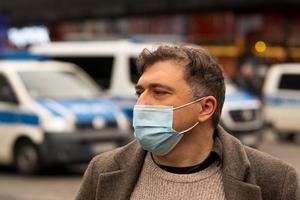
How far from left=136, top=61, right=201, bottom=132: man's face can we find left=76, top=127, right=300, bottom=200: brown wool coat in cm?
15

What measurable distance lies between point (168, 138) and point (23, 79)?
9.61 meters

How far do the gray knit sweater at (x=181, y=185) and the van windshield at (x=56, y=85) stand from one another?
922cm

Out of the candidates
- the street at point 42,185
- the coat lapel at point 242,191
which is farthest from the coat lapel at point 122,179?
the street at point 42,185

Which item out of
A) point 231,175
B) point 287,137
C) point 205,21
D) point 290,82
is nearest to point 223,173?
point 231,175

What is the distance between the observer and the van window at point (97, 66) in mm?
14484

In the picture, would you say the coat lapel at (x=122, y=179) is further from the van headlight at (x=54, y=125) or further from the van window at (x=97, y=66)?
the van window at (x=97, y=66)

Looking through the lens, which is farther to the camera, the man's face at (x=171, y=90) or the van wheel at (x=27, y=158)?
the van wheel at (x=27, y=158)

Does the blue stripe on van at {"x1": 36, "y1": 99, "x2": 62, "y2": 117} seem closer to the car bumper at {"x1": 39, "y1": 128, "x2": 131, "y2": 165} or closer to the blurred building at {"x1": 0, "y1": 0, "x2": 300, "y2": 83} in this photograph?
the car bumper at {"x1": 39, "y1": 128, "x2": 131, "y2": 165}

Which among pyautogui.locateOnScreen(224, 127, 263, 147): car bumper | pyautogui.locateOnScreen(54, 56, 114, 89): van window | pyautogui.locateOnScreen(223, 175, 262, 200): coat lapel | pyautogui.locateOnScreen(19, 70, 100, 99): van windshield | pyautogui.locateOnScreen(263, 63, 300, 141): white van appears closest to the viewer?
pyautogui.locateOnScreen(223, 175, 262, 200): coat lapel

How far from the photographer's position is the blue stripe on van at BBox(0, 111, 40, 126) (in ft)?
37.0

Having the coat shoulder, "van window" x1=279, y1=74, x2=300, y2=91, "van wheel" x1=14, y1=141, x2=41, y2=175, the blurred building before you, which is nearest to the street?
"van wheel" x1=14, y1=141, x2=41, y2=175

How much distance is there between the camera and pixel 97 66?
1484cm

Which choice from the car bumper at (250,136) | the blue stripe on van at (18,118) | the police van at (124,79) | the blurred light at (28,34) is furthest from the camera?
the blurred light at (28,34)

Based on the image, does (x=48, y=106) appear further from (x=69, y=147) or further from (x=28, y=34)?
(x=28, y=34)
